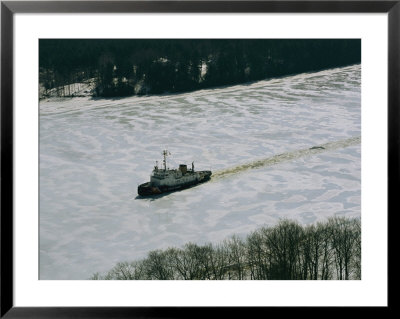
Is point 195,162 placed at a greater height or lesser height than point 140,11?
lesser

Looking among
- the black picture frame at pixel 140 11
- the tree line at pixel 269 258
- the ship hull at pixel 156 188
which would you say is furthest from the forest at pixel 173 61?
the tree line at pixel 269 258

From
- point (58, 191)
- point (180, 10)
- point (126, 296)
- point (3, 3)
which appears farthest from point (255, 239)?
point (3, 3)

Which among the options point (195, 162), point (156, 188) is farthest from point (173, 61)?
point (156, 188)

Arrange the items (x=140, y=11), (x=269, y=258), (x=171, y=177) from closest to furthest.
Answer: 1. (x=140, y=11)
2. (x=269, y=258)
3. (x=171, y=177)

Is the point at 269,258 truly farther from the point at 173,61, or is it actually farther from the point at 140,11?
the point at 140,11

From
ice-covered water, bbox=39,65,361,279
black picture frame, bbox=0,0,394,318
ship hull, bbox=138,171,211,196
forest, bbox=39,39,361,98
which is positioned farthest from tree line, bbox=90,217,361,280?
forest, bbox=39,39,361,98

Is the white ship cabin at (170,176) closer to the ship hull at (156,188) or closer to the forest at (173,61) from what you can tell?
the ship hull at (156,188)

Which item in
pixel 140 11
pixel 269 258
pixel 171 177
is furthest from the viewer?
pixel 171 177

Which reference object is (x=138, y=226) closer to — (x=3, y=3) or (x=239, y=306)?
(x=239, y=306)
